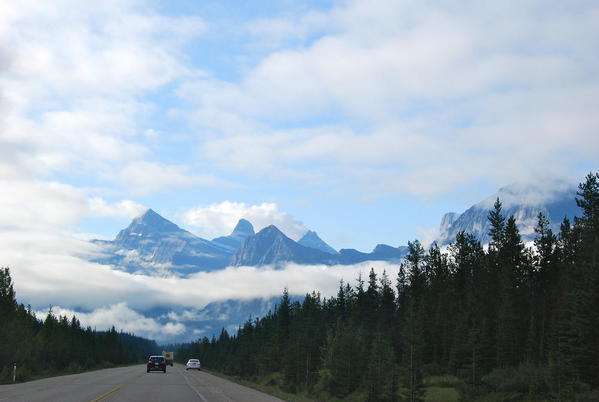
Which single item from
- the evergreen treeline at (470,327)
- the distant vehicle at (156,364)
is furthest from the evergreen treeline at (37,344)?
the evergreen treeline at (470,327)

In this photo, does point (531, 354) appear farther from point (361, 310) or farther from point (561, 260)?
point (361, 310)

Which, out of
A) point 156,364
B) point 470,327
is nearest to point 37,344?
A: point 156,364

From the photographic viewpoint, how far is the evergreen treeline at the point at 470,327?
44.3m

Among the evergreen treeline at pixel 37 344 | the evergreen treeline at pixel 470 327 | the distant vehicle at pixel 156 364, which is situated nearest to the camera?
the evergreen treeline at pixel 470 327

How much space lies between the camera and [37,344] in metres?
106

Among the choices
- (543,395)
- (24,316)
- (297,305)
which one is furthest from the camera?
(297,305)

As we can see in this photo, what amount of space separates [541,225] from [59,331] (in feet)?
329

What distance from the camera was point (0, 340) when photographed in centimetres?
8019

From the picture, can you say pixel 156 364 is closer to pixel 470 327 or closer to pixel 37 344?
pixel 470 327

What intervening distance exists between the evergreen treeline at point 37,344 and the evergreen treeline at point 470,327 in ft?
101

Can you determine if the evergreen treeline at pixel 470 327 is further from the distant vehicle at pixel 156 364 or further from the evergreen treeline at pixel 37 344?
the evergreen treeline at pixel 37 344

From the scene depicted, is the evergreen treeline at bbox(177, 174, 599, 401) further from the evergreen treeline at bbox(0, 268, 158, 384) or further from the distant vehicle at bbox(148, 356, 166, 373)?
the evergreen treeline at bbox(0, 268, 158, 384)

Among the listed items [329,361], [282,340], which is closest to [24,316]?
[282,340]

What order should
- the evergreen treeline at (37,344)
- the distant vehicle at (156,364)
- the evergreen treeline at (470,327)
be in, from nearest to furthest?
the evergreen treeline at (470,327) → the distant vehicle at (156,364) → the evergreen treeline at (37,344)
